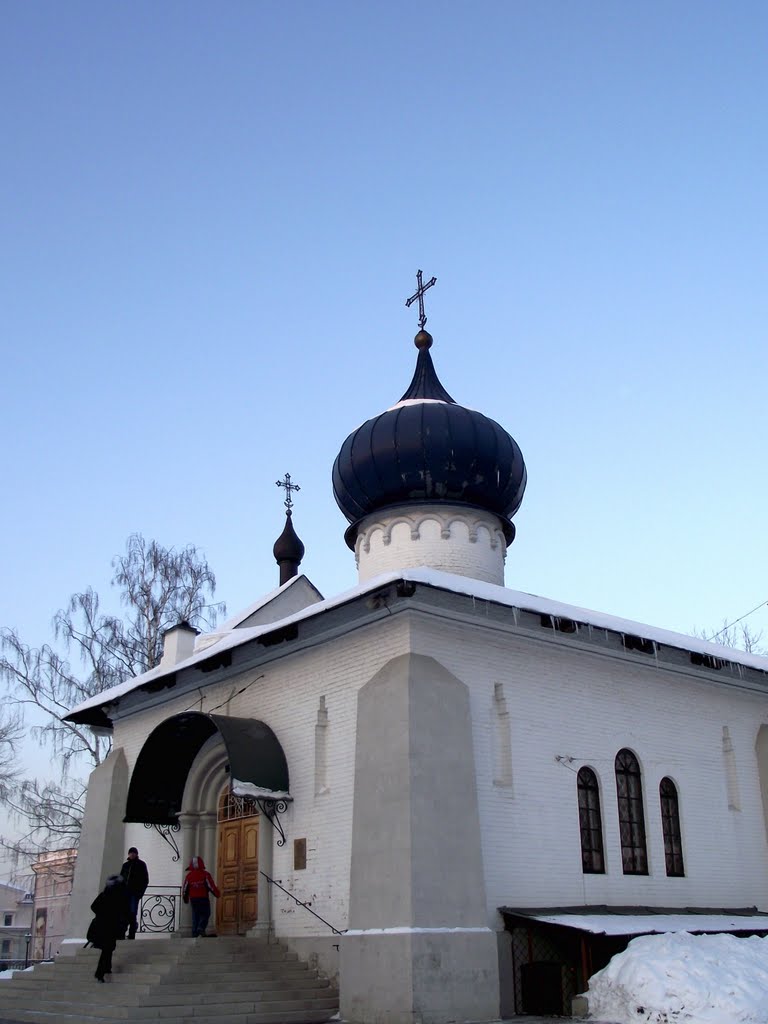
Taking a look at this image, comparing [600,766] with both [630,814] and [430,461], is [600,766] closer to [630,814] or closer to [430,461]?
[630,814]

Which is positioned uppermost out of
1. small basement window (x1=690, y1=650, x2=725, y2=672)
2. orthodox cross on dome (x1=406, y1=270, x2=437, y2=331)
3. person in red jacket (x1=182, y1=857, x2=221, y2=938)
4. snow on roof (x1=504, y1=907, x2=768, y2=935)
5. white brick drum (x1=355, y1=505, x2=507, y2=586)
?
orthodox cross on dome (x1=406, y1=270, x2=437, y2=331)

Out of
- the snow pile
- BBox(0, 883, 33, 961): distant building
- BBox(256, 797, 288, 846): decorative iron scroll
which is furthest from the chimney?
BBox(0, 883, 33, 961): distant building

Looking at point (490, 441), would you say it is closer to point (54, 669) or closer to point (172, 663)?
point (172, 663)

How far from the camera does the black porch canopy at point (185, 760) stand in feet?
38.9

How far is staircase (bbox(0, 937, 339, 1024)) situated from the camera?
396 inches

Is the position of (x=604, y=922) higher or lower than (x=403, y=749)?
lower

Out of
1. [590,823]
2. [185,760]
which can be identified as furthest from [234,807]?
[590,823]

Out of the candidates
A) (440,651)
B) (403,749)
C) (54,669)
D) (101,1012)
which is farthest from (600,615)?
(54,669)

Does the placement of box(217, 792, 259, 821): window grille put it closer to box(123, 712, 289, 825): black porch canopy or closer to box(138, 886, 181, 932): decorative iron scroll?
box(123, 712, 289, 825): black porch canopy

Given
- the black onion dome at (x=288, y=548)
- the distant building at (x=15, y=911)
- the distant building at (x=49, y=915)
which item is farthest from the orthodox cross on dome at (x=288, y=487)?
the distant building at (x=15, y=911)

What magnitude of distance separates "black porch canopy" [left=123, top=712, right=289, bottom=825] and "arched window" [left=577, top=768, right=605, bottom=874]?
3.51 metres

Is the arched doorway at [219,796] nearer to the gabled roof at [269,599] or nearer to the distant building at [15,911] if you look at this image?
the gabled roof at [269,599]

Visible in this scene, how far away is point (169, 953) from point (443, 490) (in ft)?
23.3

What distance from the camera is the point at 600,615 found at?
13234mm
